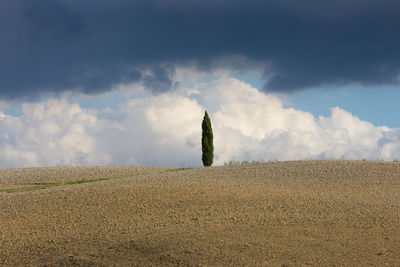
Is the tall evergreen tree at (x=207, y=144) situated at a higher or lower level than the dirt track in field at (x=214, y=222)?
higher

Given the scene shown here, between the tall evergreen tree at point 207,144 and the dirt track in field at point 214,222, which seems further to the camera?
the tall evergreen tree at point 207,144

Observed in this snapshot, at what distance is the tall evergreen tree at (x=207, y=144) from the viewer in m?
24.4

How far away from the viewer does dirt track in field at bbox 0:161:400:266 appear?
794cm

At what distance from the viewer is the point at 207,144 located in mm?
24469

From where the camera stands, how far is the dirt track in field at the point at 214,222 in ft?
26.0

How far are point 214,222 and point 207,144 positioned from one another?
14.8 m

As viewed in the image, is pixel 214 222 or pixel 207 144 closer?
pixel 214 222

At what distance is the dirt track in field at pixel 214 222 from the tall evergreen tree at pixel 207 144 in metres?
8.56

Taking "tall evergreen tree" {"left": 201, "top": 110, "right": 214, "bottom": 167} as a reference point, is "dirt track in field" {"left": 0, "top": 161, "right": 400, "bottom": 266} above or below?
below

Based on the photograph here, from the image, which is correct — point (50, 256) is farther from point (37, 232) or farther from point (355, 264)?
point (355, 264)

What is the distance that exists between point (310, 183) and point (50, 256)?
8537 millimetres

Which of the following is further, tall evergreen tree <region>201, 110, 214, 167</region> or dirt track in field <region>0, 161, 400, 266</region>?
tall evergreen tree <region>201, 110, 214, 167</region>

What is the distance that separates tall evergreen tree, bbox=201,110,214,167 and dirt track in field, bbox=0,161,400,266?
856 centimetres

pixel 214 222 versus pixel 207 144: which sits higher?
pixel 207 144
